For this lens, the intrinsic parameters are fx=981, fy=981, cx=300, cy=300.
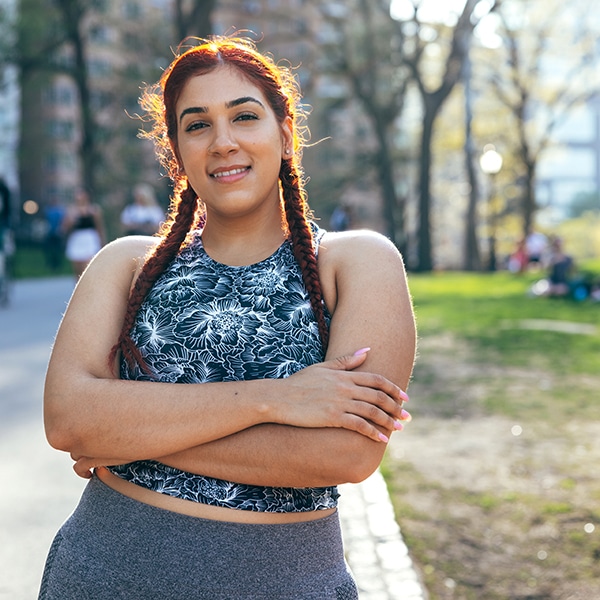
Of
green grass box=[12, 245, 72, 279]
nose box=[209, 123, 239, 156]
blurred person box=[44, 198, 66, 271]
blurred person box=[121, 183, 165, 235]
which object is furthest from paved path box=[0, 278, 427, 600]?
blurred person box=[44, 198, 66, 271]

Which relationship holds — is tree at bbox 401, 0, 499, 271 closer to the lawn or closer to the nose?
the lawn

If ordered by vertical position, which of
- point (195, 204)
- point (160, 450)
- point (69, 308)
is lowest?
point (160, 450)

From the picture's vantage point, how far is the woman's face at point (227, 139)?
243 cm

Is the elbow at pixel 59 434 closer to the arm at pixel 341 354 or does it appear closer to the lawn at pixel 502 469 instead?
the arm at pixel 341 354

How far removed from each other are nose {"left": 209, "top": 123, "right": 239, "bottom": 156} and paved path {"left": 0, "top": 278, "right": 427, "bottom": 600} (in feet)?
6.90

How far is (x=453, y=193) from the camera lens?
201ft

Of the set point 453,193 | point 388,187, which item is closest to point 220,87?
point 388,187

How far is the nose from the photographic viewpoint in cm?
240

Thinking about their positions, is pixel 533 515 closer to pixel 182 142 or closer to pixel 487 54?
pixel 182 142

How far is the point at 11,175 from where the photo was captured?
59.6 metres

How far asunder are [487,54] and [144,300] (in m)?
43.0

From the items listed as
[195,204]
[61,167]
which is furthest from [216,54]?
[61,167]

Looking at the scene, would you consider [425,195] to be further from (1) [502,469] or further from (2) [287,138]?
(2) [287,138]

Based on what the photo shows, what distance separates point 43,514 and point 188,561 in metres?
2.91
